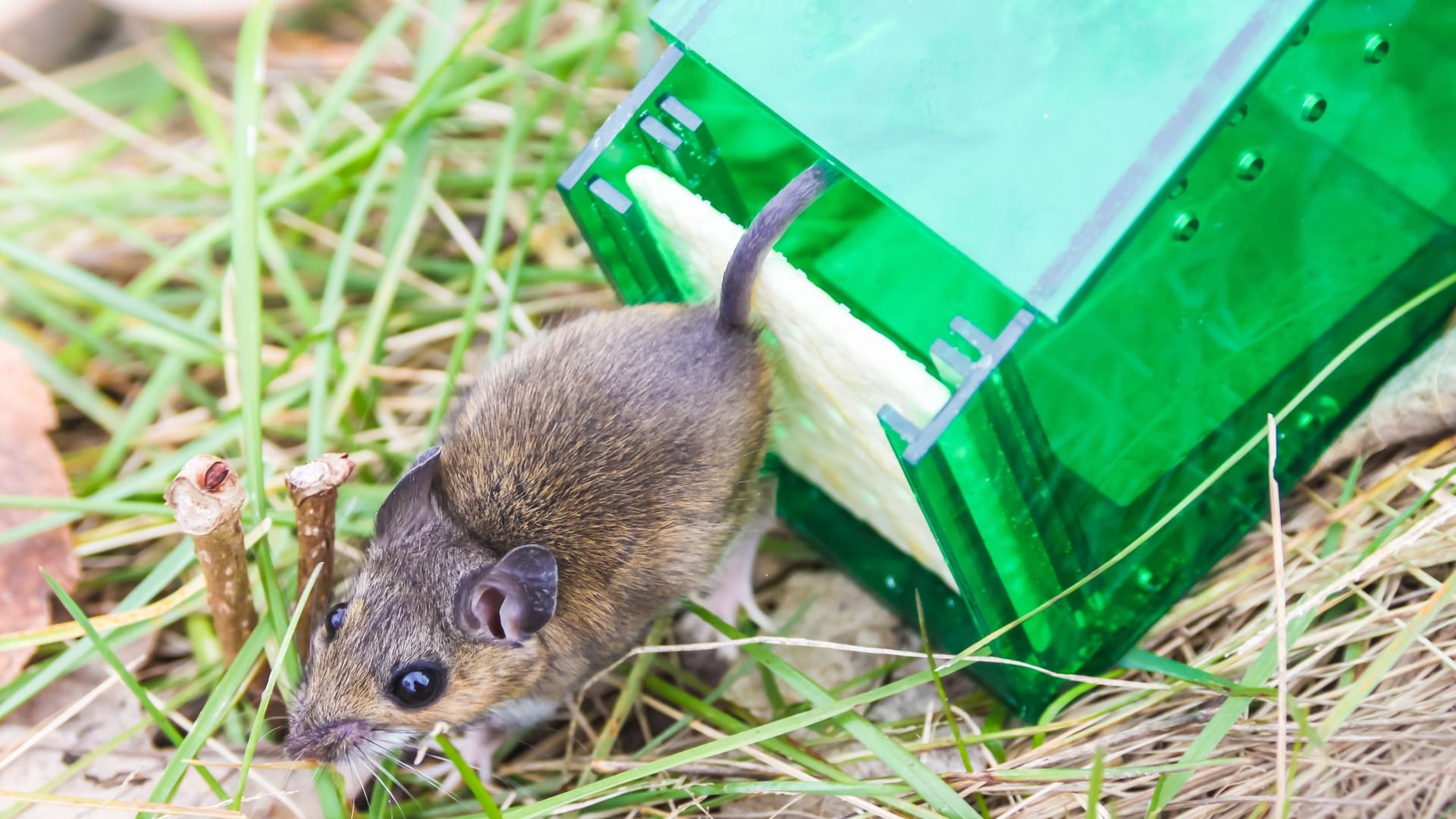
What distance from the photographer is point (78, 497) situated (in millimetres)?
3994

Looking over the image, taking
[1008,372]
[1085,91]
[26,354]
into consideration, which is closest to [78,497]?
[26,354]

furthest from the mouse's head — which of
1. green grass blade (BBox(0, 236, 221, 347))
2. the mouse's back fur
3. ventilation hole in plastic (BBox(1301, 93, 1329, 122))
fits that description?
ventilation hole in plastic (BBox(1301, 93, 1329, 122))

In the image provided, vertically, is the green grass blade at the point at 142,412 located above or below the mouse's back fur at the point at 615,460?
below

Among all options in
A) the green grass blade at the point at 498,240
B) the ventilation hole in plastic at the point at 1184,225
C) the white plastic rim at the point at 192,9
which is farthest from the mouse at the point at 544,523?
the white plastic rim at the point at 192,9

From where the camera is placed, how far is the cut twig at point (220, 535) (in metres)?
2.81

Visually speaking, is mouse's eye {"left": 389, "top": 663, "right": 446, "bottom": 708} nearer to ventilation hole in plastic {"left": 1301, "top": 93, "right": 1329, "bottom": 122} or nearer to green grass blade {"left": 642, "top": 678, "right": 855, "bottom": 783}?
green grass blade {"left": 642, "top": 678, "right": 855, "bottom": 783}

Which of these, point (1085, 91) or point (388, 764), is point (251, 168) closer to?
point (388, 764)

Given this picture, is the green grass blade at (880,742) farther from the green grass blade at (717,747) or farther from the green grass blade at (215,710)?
the green grass blade at (215,710)

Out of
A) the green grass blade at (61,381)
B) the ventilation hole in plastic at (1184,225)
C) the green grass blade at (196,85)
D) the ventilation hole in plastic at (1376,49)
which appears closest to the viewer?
the ventilation hole in plastic at (1184,225)

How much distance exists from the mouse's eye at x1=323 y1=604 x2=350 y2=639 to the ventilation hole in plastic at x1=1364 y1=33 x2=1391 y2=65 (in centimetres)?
281

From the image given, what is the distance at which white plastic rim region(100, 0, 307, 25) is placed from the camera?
518cm

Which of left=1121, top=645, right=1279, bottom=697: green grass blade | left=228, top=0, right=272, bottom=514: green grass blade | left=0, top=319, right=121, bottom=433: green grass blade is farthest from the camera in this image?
left=0, top=319, right=121, bottom=433: green grass blade

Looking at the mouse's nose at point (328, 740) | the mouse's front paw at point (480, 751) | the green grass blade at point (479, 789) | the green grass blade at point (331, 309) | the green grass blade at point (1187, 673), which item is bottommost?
the mouse's front paw at point (480, 751)

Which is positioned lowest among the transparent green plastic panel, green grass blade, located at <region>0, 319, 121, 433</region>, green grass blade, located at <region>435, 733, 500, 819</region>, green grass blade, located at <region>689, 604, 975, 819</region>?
green grass blade, located at <region>0, 319, 121, 433</region>
